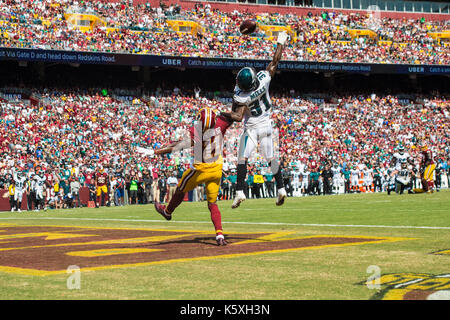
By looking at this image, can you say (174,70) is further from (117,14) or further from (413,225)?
(413,225)

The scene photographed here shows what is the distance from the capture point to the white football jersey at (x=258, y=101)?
10.4 m

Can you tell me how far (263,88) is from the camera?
10.8m

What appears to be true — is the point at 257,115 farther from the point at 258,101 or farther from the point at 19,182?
the point at 19,182

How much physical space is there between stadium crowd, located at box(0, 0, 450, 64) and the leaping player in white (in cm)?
3133

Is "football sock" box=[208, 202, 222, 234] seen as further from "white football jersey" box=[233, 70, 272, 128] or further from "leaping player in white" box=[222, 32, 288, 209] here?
"white football jersey" box=[233, 70, 272, 128]

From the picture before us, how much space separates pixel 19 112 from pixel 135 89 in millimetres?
10087

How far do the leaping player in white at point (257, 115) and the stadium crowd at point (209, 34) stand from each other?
3133 centimetres

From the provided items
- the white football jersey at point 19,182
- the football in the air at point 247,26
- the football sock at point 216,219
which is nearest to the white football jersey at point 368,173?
the white football jersey at point 19,182

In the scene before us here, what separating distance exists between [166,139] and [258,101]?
86.7ft

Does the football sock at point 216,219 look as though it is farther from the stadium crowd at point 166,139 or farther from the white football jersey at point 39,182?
the white football jersey at point 39,182

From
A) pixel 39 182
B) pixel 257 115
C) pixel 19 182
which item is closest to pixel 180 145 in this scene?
pixel 257 115

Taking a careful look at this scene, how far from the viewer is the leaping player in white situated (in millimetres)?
10195

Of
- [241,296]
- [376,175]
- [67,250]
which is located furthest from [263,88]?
[376,175]

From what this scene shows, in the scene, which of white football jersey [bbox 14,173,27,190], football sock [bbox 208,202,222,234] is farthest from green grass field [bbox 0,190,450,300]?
white football jersey [bbox 14,173,27,190]
